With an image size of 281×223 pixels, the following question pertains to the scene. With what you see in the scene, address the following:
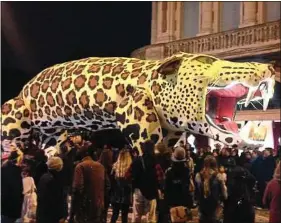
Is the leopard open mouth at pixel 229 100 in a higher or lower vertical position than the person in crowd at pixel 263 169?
higher

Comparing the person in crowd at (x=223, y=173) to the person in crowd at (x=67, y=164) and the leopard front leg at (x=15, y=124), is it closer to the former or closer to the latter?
the person in crowd at (x=67, y=164)

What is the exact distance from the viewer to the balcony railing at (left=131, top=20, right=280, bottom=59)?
3.50 metres

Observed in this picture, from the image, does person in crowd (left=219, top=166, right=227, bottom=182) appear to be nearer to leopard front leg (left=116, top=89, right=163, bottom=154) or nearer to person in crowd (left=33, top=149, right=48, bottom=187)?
leopard front leg (left=116, top=89, right=163, bottom=154)

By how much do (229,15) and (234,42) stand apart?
9.4 inches

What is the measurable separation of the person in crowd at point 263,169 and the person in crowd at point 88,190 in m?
0.84

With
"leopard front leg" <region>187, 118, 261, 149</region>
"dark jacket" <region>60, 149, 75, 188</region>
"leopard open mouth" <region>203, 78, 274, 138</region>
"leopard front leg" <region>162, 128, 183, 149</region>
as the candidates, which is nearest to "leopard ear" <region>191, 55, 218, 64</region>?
"leopard open mouth" <region>203, 78, 274, 138</region>

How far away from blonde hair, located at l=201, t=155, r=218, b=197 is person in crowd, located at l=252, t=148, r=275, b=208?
0.26m

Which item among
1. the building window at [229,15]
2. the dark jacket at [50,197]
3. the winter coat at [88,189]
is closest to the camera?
the dark jacket at [50,197]

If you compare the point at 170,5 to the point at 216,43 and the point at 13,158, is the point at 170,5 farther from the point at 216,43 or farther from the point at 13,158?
the point at 13,158

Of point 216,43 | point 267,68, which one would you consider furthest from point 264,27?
point 267,68

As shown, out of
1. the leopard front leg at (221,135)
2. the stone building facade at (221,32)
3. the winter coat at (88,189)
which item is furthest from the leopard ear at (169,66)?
the winter coat at (88,189)

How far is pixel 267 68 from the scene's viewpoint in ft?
9.93

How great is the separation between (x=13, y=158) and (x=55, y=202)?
0.64 metres

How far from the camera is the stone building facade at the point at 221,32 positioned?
350cm
